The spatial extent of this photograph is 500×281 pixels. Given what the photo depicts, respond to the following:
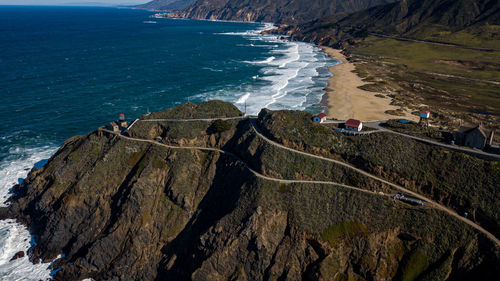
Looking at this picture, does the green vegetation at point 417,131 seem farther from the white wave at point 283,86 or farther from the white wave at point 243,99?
the white wave at point 243,99

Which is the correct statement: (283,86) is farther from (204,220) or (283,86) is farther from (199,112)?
(204,220)

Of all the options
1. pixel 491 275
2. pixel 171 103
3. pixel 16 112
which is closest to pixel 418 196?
pixel 491 275

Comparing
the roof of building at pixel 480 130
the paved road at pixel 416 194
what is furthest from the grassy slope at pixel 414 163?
the roof of building at pixel 480 130

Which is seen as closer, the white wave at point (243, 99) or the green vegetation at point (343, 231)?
the green vegetation at point (343, 231)

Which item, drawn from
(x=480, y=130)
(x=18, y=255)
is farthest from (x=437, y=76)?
(x=18, y=255)

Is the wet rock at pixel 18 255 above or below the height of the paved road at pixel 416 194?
below

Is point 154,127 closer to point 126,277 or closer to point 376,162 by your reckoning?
point 126,277
